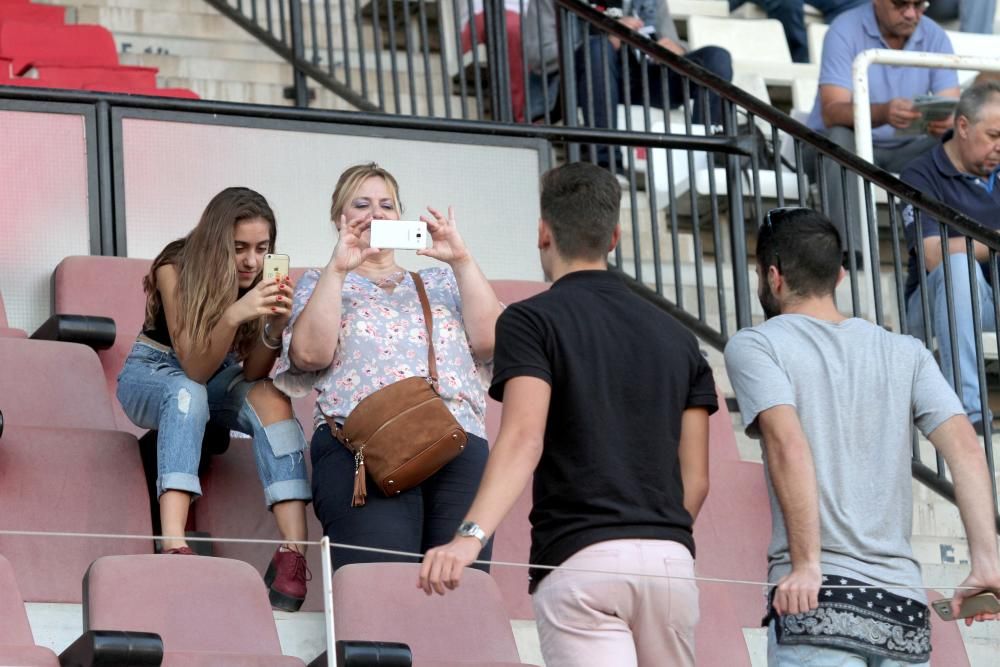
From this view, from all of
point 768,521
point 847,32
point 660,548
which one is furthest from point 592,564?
point 847,32

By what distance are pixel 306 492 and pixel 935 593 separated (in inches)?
63.9

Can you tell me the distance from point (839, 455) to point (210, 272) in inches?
68.1

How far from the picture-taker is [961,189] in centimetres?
641

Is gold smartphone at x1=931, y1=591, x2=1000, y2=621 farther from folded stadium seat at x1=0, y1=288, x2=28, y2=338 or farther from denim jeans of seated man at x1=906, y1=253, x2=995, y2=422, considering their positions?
folded stadium seat at x1=0, y1=288, x2=28, y2=338

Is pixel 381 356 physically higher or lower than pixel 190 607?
higher

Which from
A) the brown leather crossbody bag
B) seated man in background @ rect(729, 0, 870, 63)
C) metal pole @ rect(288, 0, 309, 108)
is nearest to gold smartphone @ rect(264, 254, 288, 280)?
the brown leather crossbody bag

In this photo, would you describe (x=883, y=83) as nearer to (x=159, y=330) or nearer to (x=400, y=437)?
(x=159, y=330)

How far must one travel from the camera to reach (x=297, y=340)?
168 inches

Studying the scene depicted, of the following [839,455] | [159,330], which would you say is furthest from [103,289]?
[839,455]

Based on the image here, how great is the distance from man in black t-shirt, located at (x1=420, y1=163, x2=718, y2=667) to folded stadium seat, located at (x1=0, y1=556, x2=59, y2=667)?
29.4 inches

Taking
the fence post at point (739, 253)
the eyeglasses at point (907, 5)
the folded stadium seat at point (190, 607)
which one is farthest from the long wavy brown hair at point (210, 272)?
the eyeglasses at point (907, 5)

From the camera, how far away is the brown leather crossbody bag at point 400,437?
411 cm

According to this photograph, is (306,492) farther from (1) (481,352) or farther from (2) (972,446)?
(2) (972,446)

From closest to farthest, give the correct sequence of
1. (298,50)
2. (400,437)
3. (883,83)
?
(400,437)
(883,83)
(298,50)
